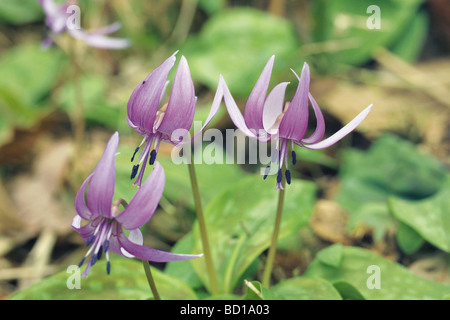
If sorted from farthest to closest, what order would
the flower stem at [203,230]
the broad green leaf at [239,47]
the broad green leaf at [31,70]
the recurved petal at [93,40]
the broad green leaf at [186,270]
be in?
the broad green leaf at [31,70] → the broad green leaf at [239,47] → the recurved petal at [93,40] → the broad green leaf at [186,270] → the flower stem at [203,230]

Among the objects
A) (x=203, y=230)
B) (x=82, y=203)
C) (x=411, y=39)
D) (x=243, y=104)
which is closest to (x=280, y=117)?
(x=203, y=230)

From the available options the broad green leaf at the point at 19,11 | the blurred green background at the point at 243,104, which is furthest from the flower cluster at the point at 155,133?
the broad green leaf at the point at 19,11

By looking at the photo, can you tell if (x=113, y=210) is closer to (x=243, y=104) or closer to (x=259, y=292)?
(x=259, y=292)

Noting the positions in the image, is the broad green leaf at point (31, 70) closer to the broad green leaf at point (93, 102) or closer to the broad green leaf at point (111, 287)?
the broad green leaf at point (93, 102)

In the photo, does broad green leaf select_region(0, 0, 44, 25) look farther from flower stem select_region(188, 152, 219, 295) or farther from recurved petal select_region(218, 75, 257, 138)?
recurved petal select_region(218, 75, 257, 138)

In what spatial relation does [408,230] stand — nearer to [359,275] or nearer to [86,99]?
[359,275]

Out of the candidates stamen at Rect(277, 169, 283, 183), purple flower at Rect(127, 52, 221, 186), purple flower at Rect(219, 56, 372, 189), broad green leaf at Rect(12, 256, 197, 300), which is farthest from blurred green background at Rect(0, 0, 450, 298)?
purple flower at Rect(127, 52, 221, 186)

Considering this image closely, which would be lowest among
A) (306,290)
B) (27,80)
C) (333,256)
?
(306,290)
